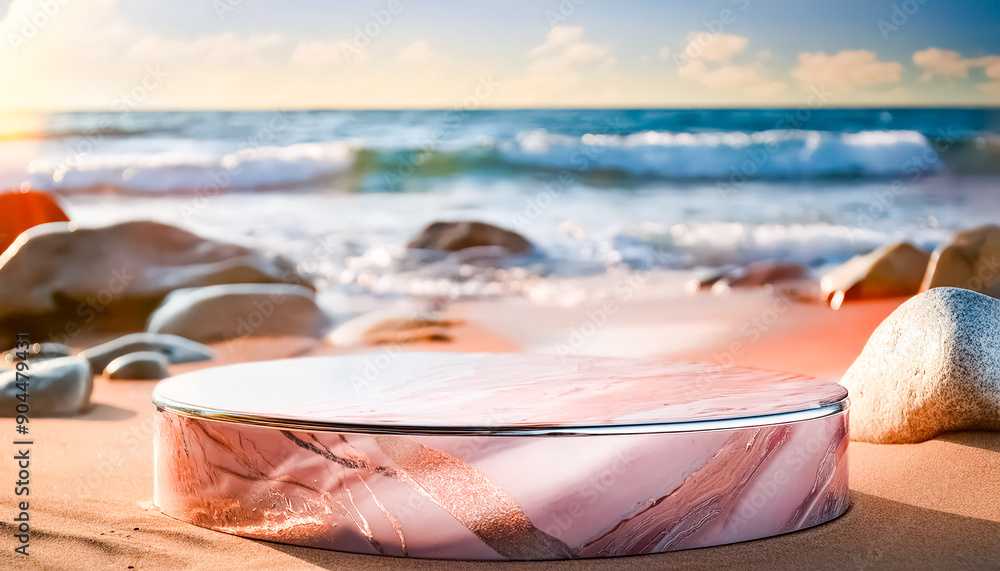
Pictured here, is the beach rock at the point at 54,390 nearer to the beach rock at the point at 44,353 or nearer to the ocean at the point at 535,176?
the beach rock at the point at 44,353

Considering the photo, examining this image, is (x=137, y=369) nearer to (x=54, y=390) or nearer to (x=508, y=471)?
(x=54, y=390)

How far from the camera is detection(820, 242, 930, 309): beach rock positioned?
7414 millimetres

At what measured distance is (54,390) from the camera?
4.14 m

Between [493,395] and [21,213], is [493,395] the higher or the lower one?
the lower one

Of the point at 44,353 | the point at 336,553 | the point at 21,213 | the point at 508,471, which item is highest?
the point at 21,213

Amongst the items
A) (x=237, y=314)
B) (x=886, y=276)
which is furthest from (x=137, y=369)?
(x=886, y=276)

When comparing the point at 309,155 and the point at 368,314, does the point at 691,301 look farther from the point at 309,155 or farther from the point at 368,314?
the point at 309,155

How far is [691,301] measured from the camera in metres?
8.65

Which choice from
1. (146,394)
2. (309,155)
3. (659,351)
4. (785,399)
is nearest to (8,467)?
(146,394)

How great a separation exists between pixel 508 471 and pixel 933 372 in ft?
5.91

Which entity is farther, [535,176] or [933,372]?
[535,176]

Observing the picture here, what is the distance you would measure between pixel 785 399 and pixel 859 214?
8.82 m

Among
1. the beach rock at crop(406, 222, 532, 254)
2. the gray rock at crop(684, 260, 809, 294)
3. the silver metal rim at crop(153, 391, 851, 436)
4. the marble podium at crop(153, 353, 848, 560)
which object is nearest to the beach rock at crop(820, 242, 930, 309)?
the gray rock at crop(684, 260, 809, 294)

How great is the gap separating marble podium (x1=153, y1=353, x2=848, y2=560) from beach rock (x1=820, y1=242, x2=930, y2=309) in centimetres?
568
